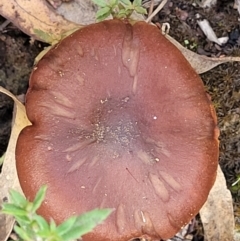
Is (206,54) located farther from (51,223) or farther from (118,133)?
(51,223)

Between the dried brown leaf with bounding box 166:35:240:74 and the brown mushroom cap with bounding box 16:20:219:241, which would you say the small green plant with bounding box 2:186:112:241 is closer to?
the brown mushroom cap with bounding box 16:20:219:241

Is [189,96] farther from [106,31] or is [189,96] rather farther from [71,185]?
[71,185]

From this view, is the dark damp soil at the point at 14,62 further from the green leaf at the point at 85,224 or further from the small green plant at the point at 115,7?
the green leaf at the point at 85,224

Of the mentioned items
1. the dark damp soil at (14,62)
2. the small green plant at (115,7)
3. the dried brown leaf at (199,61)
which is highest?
the small green plant at (115,7)

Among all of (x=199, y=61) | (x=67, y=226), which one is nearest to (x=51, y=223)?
(x=67, y=226)

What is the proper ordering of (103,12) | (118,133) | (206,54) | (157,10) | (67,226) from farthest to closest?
(206,54) → (157,10) → (103,12) → (118,133) → (67,226)

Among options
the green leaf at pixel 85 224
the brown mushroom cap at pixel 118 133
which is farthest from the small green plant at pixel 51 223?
the brown mushroom cap at pixel 118 133

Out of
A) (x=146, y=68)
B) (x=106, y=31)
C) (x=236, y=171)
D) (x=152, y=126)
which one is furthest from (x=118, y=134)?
(x=236, y=171)
